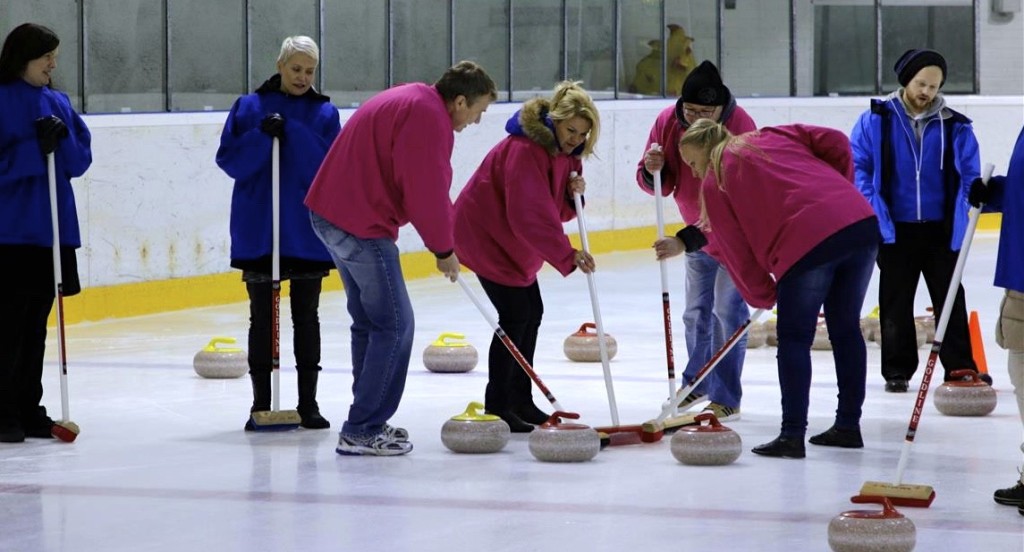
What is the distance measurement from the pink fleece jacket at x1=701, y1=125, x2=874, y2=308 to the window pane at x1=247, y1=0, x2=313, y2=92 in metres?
6.52

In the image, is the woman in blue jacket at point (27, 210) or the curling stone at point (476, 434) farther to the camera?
the woman in blue jacket at point (27, 210)

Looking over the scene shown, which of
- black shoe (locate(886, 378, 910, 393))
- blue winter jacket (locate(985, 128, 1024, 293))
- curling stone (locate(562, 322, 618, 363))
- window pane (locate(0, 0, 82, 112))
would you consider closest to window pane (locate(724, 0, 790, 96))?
window pane (locate(0, 0, 82, 112))

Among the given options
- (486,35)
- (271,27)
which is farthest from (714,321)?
(486,35)

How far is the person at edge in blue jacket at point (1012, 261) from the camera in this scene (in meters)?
4.43

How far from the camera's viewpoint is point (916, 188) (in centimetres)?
700

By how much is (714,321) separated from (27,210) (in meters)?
2.43

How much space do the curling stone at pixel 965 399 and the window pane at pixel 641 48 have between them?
9274 mm

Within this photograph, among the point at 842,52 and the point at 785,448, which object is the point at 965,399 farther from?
the point at 842,52

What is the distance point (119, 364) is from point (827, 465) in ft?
12.8

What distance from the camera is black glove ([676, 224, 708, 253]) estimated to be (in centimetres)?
575

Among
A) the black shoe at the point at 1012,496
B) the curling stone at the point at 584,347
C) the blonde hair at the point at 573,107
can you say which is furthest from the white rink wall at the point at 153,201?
the black shoe at the point at 1012,496

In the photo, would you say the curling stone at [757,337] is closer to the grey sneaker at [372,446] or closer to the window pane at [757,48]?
the grey sneaker at [372,446]

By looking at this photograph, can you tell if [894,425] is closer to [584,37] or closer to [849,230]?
[849,230]

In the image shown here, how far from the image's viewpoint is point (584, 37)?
49.8 feet
